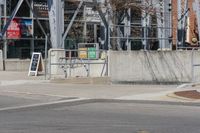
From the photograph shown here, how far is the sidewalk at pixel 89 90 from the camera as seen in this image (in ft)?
63.0

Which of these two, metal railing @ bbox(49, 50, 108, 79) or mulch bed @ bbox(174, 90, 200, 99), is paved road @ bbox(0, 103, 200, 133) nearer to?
mulch bed @ bbox(174, 90, 200, 99)

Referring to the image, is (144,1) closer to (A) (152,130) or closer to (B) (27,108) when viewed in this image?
(B) (27,108)

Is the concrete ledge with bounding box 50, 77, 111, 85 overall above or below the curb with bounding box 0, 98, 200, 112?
above

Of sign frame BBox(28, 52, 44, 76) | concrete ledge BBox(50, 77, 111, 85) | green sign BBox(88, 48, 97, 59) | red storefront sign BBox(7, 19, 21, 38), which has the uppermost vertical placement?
red storefront sign BBox(7, 19, 21, 38)

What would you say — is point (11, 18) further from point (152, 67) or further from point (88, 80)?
point (152, 67)

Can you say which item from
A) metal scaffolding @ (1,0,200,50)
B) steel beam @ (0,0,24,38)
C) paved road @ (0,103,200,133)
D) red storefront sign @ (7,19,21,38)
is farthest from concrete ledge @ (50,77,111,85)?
red storefront sign @ (7,19,21,38)

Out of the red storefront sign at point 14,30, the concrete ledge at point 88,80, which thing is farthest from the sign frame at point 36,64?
the red storefront sign at point 14,30

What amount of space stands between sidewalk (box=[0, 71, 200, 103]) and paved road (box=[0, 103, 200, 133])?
151cm

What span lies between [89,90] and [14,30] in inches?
709

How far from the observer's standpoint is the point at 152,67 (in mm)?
25250

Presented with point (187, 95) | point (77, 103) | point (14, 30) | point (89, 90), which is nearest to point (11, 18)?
point (14, 30)

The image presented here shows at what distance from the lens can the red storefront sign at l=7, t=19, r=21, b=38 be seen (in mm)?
38125

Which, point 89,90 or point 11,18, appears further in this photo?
point 11,18

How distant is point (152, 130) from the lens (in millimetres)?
11758
